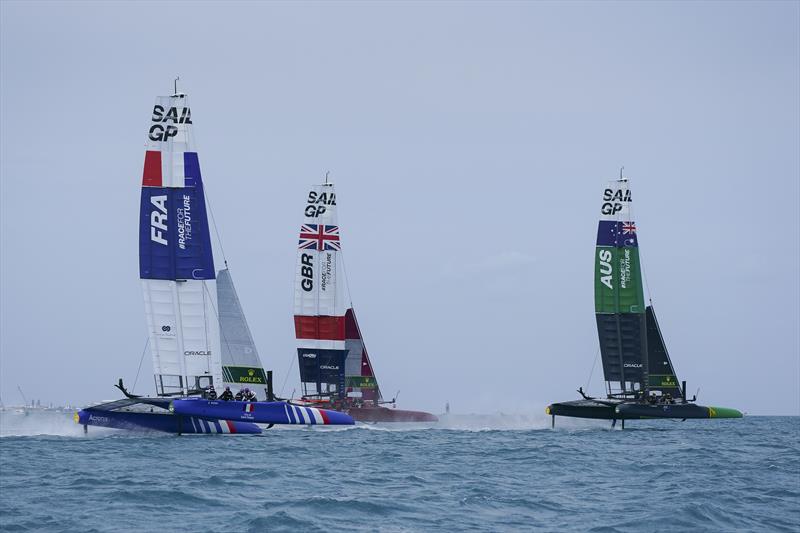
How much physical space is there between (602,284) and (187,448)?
31.4 metres

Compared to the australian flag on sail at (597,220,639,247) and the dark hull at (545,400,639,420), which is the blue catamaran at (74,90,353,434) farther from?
the australian flag on sail at (597,220,639,247)

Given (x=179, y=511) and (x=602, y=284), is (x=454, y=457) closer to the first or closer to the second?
(x=179, y=511)

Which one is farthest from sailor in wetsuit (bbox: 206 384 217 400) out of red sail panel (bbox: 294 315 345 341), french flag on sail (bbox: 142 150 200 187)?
red sail panel (bbox: 294 315 345 341)

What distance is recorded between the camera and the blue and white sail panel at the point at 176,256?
43.8 meters

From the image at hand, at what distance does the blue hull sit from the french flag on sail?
28.1 ft

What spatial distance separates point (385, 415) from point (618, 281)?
16277mm

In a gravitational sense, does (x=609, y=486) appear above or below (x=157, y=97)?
below

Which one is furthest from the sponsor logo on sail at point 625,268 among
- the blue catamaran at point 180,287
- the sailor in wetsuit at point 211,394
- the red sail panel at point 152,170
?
the red sail panel at point 152,170

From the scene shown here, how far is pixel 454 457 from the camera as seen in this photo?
35.0 m

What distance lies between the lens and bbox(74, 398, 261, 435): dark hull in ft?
138

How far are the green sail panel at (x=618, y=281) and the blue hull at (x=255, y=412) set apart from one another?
20160mm

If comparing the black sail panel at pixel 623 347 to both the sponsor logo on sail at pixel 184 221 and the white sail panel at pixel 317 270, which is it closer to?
the white sail panel at pixel 317 270

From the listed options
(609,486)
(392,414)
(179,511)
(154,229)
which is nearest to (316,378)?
(392,414)

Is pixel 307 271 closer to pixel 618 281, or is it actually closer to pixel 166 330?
pixel 618 281
